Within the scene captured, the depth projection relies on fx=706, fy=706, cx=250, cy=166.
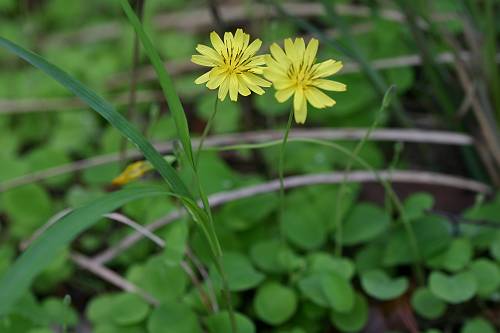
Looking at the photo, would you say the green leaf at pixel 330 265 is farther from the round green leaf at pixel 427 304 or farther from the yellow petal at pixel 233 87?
the yellow petal at pixel 233 87

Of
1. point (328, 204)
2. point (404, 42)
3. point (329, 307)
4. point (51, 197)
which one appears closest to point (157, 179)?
point (51, 197)

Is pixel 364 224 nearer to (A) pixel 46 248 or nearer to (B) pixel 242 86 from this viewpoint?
(B) pixel 242 86

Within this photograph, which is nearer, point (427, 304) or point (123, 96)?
point (427, 304)

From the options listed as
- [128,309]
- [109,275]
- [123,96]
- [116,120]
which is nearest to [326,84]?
[116,120]

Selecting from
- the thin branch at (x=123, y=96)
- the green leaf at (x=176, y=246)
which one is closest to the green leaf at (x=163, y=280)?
the green leaf at (x=176, y=246)

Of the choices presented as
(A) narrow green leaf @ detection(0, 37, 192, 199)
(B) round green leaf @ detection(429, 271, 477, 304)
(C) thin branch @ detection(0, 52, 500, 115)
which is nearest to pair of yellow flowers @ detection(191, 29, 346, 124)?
(A) narrow green leaf @ detection(0, 37, 192, 199)

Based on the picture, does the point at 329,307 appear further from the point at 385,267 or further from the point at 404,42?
the point at 404,42

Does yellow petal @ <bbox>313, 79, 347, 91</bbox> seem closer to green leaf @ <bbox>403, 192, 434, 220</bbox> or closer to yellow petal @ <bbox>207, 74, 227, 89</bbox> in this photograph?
yellow petal @ <bbox>207, 74, 227, 89</bbox>
